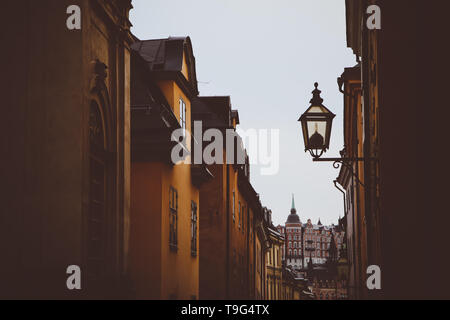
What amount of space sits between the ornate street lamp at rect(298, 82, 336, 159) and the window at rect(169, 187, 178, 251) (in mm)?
7808

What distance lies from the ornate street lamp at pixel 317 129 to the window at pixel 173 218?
25.6 ft

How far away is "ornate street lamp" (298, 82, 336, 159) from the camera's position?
10.7 metres

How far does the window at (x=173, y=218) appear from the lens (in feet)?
59.0

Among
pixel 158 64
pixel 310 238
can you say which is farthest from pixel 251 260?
pixel 310 238

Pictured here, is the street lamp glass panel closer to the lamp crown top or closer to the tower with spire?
the lamp crown top

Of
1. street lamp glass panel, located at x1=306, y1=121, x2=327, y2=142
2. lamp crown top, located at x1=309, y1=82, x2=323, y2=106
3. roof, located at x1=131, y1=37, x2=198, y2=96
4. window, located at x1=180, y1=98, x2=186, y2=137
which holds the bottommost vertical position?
street lamp glass panel, located at x1=306, y1=121, x2=327, y2=142

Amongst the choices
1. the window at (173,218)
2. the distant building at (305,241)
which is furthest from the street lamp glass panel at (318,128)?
the distant building at (305,241)

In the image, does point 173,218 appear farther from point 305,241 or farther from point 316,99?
point 305,241

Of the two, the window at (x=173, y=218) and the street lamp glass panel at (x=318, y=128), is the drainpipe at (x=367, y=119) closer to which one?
the street lamp glass panel at (x=318, y=128)

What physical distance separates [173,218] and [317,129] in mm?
8435
